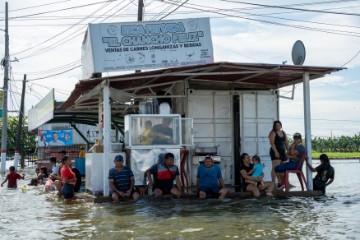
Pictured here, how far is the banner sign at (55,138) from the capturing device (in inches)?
1753

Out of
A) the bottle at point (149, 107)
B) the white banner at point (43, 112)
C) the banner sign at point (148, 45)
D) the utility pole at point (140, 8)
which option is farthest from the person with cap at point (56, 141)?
the banner sign at point (148, 45)

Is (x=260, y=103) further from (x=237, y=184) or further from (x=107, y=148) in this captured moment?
(x=107, y=148)

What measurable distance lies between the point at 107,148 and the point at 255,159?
374 centimetres

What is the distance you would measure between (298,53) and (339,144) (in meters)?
108

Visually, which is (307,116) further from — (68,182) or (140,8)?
(140,8)

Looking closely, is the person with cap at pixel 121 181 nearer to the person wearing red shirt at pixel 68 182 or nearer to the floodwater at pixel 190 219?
the floodwater at pixel 190 219

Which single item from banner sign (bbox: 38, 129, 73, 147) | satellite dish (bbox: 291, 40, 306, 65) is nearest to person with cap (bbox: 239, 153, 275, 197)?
satellite dish (bbox: 291, 40, 306, 65)

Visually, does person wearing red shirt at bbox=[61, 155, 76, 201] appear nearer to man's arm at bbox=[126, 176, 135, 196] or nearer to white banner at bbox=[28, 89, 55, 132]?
man's arm at bbox=[126, 176, 135, 196]

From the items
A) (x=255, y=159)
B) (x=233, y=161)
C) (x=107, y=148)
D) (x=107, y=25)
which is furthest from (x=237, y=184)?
(x=107, y=25)

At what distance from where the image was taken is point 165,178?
13.0 metres

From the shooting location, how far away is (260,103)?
15805 millimetres

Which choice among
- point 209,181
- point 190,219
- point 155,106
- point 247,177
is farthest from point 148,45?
point 190,219

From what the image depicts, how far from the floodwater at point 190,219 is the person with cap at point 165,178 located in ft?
0.89

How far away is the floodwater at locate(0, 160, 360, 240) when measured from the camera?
328 inches
